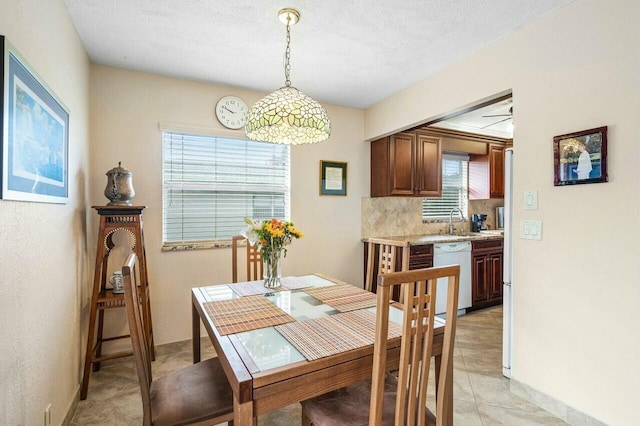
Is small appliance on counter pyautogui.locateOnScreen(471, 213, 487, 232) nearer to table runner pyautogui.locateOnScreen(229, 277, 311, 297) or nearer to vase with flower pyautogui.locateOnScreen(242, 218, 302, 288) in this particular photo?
table runner pyautogui.locateOnScreen(229, 277, 311, 297)

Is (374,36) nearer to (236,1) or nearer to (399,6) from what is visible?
(399,6)

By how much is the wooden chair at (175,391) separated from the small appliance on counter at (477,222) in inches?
164

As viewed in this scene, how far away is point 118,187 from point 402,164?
290 centimetres

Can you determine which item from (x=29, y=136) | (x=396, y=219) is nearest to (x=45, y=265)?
(x=29, y=136)

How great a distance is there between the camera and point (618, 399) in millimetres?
1639

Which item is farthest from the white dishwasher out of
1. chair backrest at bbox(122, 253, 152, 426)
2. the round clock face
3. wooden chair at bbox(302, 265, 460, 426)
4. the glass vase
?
chair backrest at bbox(122, 253, 152, 426)

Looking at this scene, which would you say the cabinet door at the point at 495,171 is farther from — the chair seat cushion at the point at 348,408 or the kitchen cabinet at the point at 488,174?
the chair seat cushion at the point at 348,408

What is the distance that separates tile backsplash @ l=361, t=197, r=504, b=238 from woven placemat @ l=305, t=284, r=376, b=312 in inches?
76.8

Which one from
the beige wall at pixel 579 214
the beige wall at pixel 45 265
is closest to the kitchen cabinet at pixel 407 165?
the beige wall at pixel 579 214

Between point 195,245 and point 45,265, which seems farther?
point 195,245

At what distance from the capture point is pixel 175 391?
138 cm

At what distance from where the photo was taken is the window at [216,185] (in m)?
2.93

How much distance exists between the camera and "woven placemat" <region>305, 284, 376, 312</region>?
1.69 meters

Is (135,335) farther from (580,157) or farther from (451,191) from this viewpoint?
(451,191)
